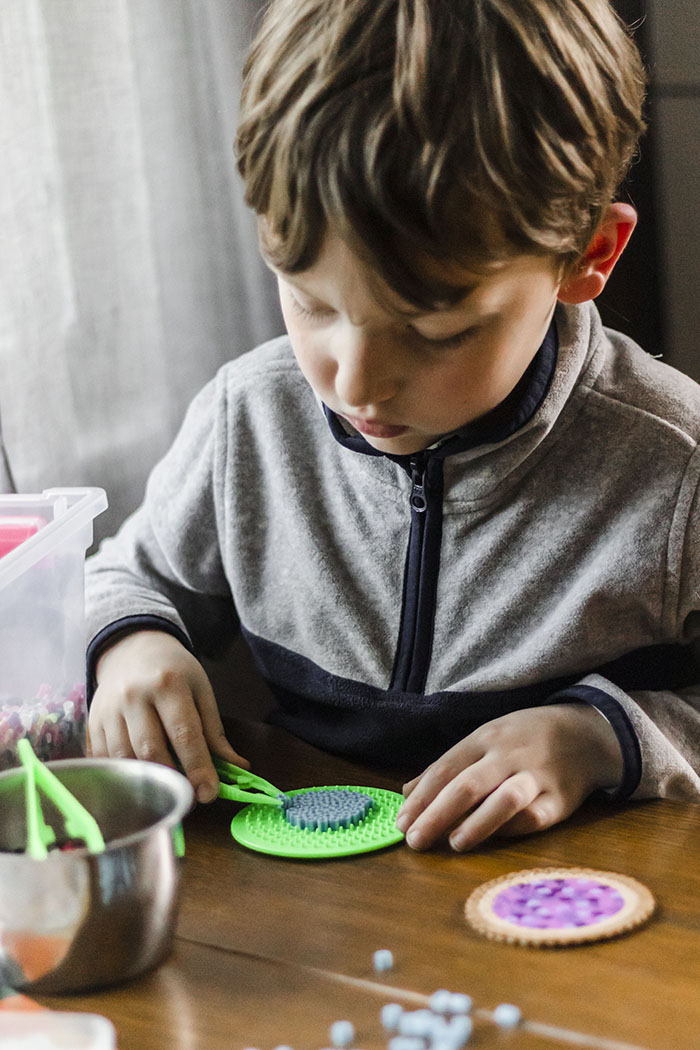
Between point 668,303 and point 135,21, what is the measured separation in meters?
0.54

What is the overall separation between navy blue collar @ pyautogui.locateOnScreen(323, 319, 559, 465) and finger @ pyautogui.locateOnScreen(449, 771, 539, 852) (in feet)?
0.83

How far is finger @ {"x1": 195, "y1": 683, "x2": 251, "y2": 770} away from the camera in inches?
31.7

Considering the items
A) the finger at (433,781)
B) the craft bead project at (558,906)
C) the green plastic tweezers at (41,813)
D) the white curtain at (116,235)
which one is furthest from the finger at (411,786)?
the white curtain at (116,235)

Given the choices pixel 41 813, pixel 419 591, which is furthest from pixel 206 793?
pixel 419 591

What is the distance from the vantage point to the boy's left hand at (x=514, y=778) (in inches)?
27.6

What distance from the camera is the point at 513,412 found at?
852mm

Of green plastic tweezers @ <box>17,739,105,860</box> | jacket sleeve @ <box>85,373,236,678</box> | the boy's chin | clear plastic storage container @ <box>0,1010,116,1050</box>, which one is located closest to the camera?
clear plastic storage container @ <box>0,1010,116,1050</box>

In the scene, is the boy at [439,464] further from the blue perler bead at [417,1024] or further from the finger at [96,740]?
the blue perler bead at [417,1024]

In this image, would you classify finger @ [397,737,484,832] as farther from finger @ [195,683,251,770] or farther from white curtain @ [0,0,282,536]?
white curtain @ [0,0,282,536]

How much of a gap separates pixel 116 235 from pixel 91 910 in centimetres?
73

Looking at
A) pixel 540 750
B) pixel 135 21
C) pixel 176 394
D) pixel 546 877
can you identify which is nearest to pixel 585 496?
pixel 540 750

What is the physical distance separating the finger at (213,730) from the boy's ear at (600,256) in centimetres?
36

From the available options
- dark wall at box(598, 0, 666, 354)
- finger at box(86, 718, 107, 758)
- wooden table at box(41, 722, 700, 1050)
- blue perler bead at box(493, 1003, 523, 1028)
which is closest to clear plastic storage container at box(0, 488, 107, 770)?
finger at box(86, 718, 107, 758)

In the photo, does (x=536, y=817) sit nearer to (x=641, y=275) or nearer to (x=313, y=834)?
(x=313, y=834)
